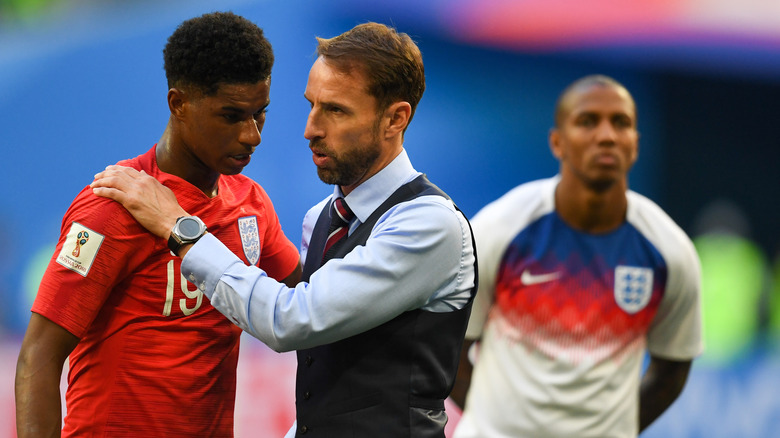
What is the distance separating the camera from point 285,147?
5266 mm

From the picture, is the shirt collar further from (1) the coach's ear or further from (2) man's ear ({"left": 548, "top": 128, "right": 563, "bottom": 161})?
(2) man's ear ({"left": 548, "top": 128, "right": 563, "bottom": 161})

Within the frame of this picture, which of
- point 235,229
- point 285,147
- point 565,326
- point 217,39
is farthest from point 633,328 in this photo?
point 285,147

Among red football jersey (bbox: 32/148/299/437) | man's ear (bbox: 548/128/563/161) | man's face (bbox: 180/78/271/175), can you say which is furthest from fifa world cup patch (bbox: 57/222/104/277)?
man's ear (bbox: 548/128/563/161)

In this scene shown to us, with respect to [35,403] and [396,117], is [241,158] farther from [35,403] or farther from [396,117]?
[35,403]

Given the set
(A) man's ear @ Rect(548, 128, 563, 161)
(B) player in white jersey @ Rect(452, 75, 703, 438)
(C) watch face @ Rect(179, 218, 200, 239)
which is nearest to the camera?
(C) watch face @ Rect(179, 218, 200, 239)

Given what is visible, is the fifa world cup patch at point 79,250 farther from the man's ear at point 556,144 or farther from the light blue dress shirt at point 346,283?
the man's ear at point 556,144

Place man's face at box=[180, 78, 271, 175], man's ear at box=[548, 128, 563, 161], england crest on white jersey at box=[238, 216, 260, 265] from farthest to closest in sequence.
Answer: man's ear at box=[548, 128, 563, 161] → england crest on white jersey at box=[238, 216, 260, 265] → man's face at box=[180, 78, 271, 175]

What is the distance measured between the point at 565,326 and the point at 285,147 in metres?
2.33

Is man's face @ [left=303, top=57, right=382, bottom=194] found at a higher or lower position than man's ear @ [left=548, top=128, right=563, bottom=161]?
lower

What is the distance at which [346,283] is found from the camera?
81.2 inches

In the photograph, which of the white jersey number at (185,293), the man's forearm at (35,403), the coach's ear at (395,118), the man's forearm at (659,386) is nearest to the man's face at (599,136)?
the man's forearm at (659,386)

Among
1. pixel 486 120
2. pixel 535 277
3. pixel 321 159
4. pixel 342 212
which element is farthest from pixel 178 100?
pixel 486 120

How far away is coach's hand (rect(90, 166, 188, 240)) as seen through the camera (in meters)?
2.07

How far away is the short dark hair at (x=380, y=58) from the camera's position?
2.21 m
